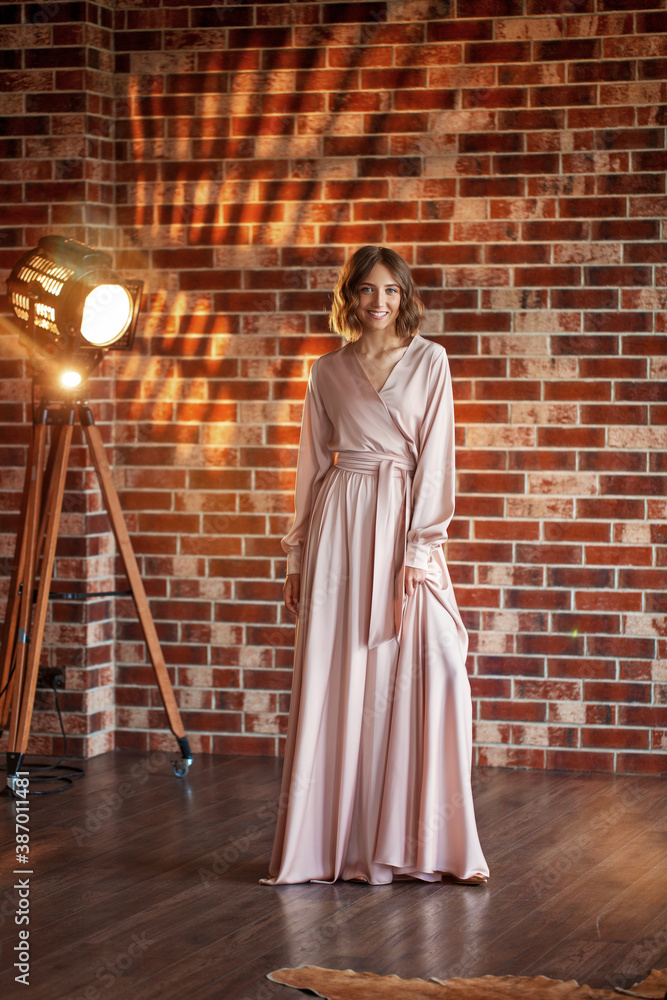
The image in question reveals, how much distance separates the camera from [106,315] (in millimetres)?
4086

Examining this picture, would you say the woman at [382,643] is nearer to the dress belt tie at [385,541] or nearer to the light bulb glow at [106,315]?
the dress belt tie at [385,541]

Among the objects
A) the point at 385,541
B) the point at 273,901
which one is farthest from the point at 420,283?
the point at 273,901

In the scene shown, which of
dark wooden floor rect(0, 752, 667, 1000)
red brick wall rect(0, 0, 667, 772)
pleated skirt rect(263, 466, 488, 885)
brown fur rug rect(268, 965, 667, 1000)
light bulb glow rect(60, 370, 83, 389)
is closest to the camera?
brown fur rug rect(268, 965, 667, 1000)

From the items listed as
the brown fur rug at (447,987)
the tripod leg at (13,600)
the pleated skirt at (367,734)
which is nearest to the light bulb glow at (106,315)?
the tripod leg at (13,600)

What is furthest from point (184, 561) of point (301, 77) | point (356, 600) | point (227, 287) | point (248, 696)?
point (301, 77)

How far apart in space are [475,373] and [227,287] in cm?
97

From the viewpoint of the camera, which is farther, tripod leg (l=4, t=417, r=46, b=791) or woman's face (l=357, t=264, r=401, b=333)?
tripod leg (l=4, t=417, r=46, b=791)

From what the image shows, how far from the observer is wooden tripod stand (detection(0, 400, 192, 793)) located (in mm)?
4051

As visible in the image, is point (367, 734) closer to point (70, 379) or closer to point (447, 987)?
A: point (447, 987)

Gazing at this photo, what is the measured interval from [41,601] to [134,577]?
333 millimetres

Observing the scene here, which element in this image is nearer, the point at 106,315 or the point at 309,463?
the point at 309,463

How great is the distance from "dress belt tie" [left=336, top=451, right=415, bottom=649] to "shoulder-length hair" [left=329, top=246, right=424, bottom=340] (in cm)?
35

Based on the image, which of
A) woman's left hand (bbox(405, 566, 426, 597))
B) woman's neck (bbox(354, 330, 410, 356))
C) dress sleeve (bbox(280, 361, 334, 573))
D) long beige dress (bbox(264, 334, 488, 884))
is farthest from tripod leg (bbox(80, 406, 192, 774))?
woman's left hand (bbox(405, 566, 426, 597))

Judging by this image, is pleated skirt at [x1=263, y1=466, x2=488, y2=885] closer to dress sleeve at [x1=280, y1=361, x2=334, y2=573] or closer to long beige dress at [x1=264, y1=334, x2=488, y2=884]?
long beige dress at [x1=264, y1=334, x2=488, y2=884]
